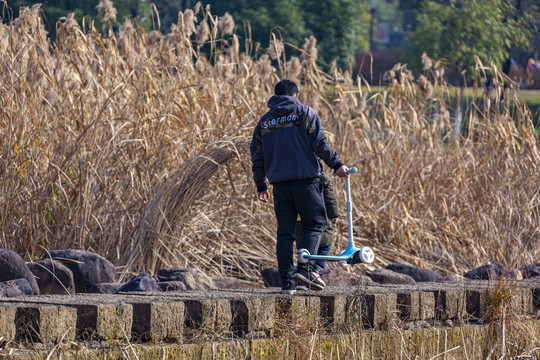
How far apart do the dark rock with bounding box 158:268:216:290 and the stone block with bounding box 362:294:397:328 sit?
117cm

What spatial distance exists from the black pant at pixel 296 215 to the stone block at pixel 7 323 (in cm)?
167

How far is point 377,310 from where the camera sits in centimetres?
398

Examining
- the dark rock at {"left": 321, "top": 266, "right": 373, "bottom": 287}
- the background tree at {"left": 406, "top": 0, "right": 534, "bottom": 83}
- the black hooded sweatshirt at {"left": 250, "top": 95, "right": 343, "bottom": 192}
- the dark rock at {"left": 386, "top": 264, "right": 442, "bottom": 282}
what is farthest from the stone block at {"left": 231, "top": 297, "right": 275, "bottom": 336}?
the background tree at {"left": 406, "top": 0, "right": 534, "bottom": 83}

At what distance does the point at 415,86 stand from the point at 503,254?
199 centimetres

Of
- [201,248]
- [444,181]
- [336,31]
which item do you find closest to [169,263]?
[201,248]

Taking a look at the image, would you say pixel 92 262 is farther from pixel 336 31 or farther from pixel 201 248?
pixel 336 31

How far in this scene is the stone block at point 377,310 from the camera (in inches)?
156

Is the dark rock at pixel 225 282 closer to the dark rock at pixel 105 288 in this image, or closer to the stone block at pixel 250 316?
the dark rock at pixel 105 288

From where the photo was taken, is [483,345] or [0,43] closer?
[483,345]

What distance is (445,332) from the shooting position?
4211mm

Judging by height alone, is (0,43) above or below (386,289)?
above

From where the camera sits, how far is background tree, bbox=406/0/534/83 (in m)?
19.2

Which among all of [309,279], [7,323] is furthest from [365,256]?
[7,323]

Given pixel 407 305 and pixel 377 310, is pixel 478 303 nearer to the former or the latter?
pixel 407 305
